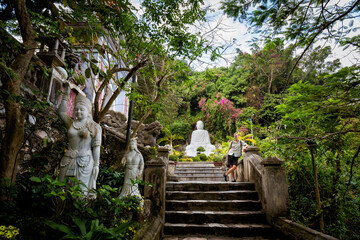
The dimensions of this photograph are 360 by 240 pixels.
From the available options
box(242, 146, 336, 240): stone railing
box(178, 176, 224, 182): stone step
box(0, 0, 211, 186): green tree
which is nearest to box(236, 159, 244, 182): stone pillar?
box(178, 176, 224, 182): stone step

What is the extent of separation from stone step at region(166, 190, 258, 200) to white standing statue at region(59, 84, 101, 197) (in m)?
2.51

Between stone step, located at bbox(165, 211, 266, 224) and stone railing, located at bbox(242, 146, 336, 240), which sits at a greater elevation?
stone railing, located at bbox(242, 146, 336, 240)

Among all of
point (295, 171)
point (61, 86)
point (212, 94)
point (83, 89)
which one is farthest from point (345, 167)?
point (212, 94)

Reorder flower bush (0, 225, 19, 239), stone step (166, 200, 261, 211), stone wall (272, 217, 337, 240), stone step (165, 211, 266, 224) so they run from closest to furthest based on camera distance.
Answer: flower bush (0, 225, 19, 239)
stone wall (272, 217, 337, 240)
stone step (165, 211, 266, 224)
stone step (166, 200, 261, 211)

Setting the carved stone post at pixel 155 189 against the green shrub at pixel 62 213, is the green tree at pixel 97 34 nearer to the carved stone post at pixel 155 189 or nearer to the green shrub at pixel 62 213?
the green shrub at pixel 62 213

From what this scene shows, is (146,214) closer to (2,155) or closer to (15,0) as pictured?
(2,155)

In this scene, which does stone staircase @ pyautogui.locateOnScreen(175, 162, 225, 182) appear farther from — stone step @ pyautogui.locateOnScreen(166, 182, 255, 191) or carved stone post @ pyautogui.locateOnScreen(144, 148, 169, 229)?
carved stone post @ pyautogui.locateOnScreen(144, 148, 169, 229)

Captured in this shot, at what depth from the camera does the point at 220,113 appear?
19.5m

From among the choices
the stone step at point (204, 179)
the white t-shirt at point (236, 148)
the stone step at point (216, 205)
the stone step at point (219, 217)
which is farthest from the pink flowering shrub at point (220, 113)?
the stone step at point (219, 217)

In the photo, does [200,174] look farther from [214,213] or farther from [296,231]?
[296,231]

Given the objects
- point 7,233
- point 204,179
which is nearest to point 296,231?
point 7,233

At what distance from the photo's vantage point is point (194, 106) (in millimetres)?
23672

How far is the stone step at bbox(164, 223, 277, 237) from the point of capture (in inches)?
156

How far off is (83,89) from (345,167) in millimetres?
10348
